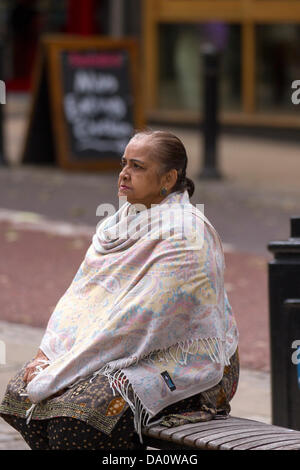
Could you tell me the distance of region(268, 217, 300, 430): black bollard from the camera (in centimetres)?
420

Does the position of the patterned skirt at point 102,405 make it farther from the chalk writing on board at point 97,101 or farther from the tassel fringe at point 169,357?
the chalk writing on board at point 97,101

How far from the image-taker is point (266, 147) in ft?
46.2

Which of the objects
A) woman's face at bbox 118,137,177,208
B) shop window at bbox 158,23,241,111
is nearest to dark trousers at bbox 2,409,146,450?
woman's face at bbox 118,137,177,208

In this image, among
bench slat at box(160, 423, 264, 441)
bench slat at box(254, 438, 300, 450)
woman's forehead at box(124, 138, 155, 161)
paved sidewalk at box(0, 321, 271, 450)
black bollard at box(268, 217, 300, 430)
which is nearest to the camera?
bench slat at box(254, 438, 300, 450)

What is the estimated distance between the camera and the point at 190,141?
14.4m

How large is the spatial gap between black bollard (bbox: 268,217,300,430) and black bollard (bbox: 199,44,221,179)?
23.4 ft

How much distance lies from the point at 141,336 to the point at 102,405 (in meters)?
0.24

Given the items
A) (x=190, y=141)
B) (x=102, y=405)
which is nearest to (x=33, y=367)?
(x=102, y=405)

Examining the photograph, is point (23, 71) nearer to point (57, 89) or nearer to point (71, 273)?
point (57, 89)

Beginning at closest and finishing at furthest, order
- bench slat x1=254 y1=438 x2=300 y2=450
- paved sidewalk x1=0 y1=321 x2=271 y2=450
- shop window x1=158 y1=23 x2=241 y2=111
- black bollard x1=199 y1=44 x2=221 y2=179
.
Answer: bench slat x1=254 y1=438 x2=300 y2=450, paved sidewalk x1=0 y1=321 x2=271 y2=450, black bollard x1=199 y1=44 x2=221 y2=179, shop window x1=158 y1=23 x2=241 y2=111

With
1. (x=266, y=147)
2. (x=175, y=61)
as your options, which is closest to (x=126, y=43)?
(x=266, y=147)

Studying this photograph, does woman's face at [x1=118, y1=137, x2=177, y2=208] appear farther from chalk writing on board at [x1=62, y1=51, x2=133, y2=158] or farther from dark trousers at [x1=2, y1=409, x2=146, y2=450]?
chalk writing on board at [x1=62, y1=51, x2=133, y2=158]

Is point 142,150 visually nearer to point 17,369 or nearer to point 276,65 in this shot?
point 17,369

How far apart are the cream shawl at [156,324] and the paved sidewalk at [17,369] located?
107 cm
